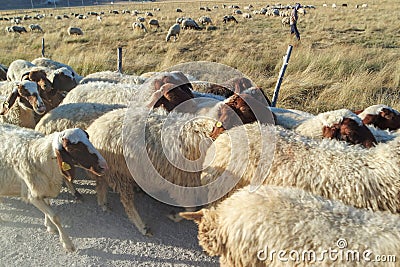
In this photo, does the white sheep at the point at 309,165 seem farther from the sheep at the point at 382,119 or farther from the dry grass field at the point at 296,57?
the dry grass field at the point at 296,57

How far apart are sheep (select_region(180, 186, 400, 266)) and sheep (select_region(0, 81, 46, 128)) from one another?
3.58 m

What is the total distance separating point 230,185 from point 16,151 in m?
2.40

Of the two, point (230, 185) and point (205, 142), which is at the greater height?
point (205, 142)

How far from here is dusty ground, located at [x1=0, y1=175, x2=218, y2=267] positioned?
384 centimetres

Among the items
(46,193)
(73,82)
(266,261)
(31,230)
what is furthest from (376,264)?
(73,82)

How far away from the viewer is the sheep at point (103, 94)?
5727 millimetres

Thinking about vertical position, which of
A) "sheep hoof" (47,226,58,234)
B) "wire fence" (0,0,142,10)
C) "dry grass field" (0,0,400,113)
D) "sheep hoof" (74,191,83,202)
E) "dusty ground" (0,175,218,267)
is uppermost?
"wire fence" (0,0,142,10)

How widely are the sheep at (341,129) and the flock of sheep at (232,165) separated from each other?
1 centimetres

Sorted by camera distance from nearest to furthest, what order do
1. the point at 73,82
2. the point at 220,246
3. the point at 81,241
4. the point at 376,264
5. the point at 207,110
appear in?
1. the point at 376,264
2. the point at 220,246
3. the point at 81,241
4. the point at 207,110
5. the point at 73,82

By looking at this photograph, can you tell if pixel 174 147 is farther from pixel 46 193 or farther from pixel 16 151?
pixel 16 151

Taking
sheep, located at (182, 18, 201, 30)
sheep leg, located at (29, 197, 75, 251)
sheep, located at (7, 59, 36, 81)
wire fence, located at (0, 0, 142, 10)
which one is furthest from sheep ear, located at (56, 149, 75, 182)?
wire fence, located at (0, 0, 142, 10)

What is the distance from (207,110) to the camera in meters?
4.86

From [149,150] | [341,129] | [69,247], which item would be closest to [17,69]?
[149,150]

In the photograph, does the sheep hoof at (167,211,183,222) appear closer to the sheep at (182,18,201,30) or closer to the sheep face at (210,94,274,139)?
the sheep face at (210,94,274,139)
